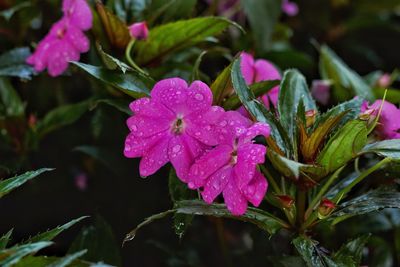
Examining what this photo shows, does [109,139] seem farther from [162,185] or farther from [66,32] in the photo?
[66,32]

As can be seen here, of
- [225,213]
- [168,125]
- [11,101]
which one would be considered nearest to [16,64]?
[11,101]

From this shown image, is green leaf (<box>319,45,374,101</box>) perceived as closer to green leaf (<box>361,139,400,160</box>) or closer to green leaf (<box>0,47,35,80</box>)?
green leaf (<box>361,139,400,160</box>)

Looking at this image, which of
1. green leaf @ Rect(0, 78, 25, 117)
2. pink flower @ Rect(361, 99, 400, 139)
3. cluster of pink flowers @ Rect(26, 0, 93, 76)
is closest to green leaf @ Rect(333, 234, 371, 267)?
pink flower @ Rect(361, 99, 400, 139)

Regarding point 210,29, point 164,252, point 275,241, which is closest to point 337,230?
point 275,241

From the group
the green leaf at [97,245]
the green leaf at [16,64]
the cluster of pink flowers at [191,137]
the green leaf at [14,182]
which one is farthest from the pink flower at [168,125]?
the green leaf at [16,64]

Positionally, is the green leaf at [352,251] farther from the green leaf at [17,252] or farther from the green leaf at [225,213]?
the green leaf at [17,252]
